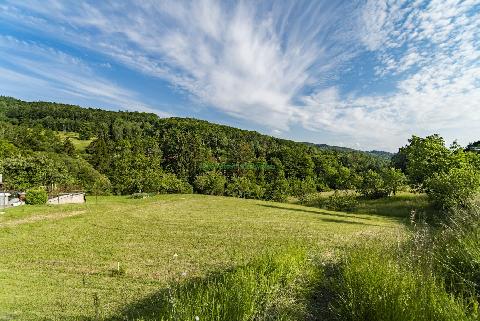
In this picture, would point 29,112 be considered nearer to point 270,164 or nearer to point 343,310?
point 270,164

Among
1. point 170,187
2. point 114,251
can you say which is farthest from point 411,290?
point 170,187

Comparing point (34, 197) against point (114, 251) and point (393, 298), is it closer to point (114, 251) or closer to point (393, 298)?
point (114, 251)

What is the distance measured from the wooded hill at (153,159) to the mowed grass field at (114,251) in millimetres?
21164

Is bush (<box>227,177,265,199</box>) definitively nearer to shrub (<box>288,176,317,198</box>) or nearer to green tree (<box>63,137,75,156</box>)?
shrub (<box>288,176,317,198</box>)

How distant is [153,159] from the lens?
6141 cm

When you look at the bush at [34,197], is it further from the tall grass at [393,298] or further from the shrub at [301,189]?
the shrub at [301,189]

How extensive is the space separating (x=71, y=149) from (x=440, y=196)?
2745 inches

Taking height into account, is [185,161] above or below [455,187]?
above

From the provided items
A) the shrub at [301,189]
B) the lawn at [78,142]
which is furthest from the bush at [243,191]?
the lawn at [78,142]

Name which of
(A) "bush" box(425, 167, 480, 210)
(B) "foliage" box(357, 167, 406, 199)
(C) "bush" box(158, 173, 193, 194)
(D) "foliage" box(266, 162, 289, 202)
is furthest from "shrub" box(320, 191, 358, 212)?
(C) "bush" box(158, 173, 193, 194)

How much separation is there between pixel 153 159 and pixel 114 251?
51.1m

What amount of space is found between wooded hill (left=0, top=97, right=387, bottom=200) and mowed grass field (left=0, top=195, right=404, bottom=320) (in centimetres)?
2116

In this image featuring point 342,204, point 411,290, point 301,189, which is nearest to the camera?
point 411,290

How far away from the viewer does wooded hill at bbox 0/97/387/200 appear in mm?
42750
